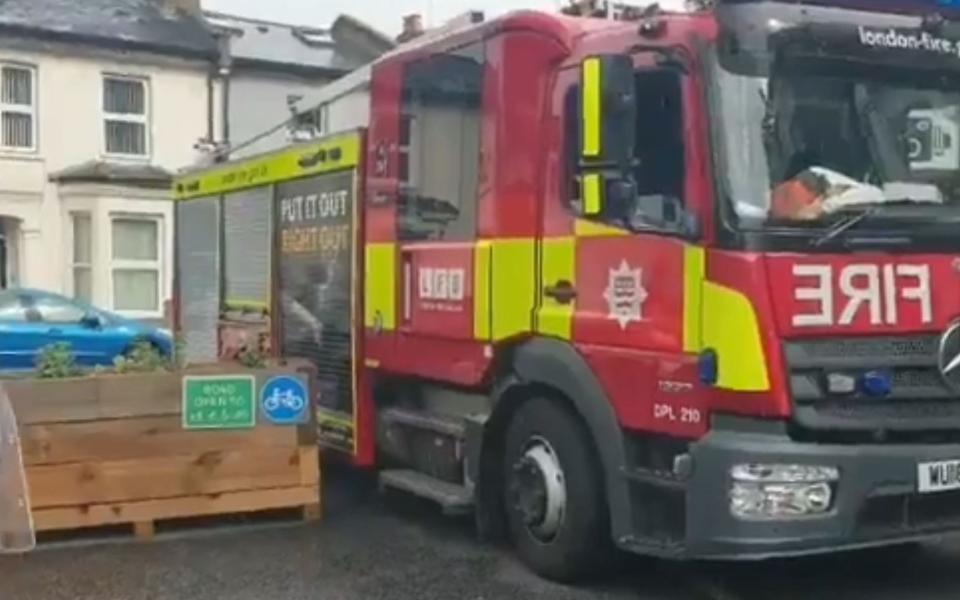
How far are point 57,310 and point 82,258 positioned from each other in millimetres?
6388

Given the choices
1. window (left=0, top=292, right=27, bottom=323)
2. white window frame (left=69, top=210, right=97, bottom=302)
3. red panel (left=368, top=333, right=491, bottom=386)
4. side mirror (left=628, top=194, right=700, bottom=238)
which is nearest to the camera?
side mirror (left=628, top=194, right=700, bottom=238)

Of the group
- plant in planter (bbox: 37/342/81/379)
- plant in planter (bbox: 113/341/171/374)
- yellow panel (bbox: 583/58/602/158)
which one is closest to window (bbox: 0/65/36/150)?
plant in planter (bbox: 113/341/171/374)

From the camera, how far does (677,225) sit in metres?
6.19

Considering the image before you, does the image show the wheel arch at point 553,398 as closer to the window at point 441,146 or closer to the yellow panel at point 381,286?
the window at point 441,146

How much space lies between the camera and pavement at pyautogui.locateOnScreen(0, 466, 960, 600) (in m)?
6.97

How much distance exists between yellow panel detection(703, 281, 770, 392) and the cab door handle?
96 centimetres

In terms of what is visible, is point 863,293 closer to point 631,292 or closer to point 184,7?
point 631,292

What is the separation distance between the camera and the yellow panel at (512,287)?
7.18 m

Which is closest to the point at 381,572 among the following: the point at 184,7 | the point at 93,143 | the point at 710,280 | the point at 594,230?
the point at 594,230

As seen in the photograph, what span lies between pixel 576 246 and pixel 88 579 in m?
3.07

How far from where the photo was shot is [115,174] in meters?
24.6

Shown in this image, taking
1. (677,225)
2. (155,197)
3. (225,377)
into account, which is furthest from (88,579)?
(155,197)

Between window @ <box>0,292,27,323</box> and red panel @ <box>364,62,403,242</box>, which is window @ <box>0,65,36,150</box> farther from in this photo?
red panel @ <box>364,62,403,242</box>

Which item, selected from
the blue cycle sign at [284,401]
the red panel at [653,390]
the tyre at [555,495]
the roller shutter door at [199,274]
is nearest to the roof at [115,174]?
the roller shutter door at [199,274]
